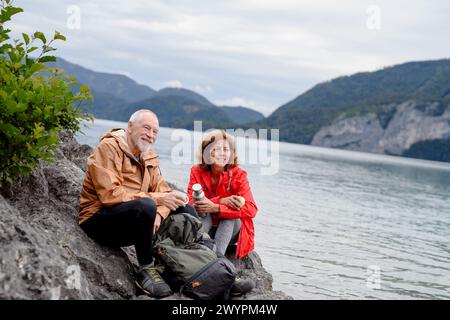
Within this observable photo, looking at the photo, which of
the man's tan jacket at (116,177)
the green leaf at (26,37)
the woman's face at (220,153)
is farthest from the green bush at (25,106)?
the woman's face at (220,153)

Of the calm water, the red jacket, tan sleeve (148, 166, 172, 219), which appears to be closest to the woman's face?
the red jacket

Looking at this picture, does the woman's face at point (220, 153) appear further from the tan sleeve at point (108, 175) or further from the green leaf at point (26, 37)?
the green leaf at point (26, 37)

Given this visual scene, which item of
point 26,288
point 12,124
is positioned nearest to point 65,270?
point 26,288

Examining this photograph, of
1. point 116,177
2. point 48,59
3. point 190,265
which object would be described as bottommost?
point 190,265

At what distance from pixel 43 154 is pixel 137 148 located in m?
1.24

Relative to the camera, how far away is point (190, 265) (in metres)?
5.14

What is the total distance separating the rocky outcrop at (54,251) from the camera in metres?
3.70

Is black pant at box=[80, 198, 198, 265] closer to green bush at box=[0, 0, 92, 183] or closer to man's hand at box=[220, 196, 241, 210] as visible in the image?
green bush at box=[0, 0, 92, 183]

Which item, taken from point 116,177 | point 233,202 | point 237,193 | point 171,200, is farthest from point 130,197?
point 237,193

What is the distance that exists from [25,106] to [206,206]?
289 cm

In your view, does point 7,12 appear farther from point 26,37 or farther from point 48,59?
point 48,59

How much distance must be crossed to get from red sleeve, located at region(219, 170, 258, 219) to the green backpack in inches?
41.2

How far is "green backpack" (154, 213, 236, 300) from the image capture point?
16.5 feet
